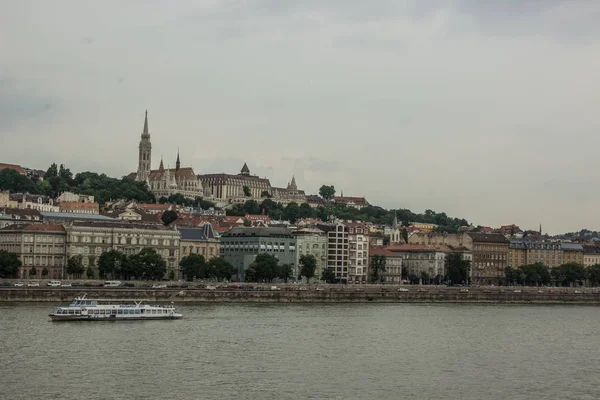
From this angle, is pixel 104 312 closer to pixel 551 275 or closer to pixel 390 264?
pixel 390 264

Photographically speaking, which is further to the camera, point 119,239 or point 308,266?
point 308,266

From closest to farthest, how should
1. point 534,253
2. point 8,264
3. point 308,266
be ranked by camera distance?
point 8,264, point 308,266, point 534,253

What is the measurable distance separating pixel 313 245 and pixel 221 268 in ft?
58.9

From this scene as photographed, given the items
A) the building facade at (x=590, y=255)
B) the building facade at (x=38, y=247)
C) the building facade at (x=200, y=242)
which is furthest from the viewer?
the building facade at (x=590, y=255)

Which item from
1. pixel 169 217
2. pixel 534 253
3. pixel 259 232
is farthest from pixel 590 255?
pixel 259 232

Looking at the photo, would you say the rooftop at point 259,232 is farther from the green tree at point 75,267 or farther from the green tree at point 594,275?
the green tree at point 594,275

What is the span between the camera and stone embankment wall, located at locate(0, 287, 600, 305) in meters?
83.6

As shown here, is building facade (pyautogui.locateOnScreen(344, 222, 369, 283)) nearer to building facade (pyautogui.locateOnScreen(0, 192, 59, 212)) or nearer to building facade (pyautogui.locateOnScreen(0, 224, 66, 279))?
building facade (pyautogui.locateOnScreen(0, 224, 66, 279))

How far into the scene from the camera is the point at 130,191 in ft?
652

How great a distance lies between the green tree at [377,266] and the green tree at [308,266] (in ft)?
46.9

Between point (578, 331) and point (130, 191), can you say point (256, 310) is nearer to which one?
point (578, 331)

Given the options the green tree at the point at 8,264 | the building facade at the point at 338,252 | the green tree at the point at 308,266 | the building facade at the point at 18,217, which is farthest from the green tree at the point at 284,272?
the building facade at the point at 18,217

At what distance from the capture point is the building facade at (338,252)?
419 feet

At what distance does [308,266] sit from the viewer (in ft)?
389
